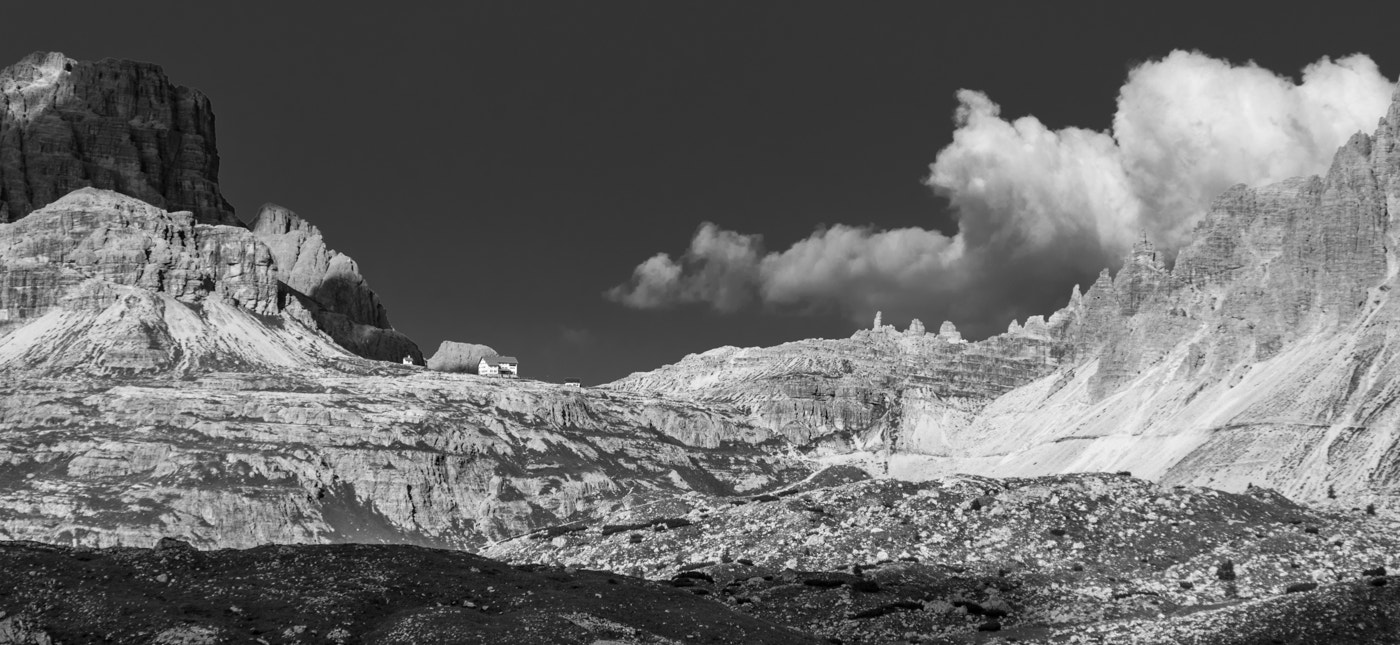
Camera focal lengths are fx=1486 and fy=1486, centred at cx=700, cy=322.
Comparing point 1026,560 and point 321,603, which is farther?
point 1026,560

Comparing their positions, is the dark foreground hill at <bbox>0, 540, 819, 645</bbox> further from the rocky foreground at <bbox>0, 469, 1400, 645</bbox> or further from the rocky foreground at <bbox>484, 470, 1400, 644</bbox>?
the rocky foreground at <bbox>484, 470, 1400, 644</bbox>

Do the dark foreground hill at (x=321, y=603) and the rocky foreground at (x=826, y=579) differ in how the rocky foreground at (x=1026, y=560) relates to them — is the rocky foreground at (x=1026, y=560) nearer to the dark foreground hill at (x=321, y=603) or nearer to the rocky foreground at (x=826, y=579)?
the rocky foreground at (x=826, y=579)

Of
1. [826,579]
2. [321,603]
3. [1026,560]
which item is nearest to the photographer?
[321,603]

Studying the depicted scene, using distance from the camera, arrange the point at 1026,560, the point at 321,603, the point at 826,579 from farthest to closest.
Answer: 1. the point at 1026,560
2. the point at 826,579
3. the point at 321,603

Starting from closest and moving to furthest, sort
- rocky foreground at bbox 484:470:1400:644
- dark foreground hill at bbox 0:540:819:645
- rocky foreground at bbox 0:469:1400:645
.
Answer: dark foreground hill at bbox 0:540:819:645
rocky foreground at bbox 0:469:1400:645
rocky foreground at bbox 484:470:1400:644

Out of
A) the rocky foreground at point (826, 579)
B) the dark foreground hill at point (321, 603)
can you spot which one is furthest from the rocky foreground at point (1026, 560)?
the dark foreground hill at point (321, 603)

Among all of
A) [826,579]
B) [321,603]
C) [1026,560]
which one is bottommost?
[826,579]

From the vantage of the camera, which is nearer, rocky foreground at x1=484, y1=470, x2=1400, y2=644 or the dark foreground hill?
the dark foreground hill

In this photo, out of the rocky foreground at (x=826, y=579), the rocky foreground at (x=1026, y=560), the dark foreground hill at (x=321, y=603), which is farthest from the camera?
the rocky foreground at (x=1026, y=560)

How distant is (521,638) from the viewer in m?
59.5

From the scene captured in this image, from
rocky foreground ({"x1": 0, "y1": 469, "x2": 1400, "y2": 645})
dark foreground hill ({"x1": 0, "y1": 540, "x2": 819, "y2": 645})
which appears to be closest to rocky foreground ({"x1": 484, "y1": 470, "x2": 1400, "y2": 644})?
rocky foreground ({"x1": 0, "y1": 469, "x2": 1400, "y2": 645})

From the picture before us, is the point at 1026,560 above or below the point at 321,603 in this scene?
below

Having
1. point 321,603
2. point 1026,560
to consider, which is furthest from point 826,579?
point 321,603

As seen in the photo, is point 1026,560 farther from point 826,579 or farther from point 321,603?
point 321,603
